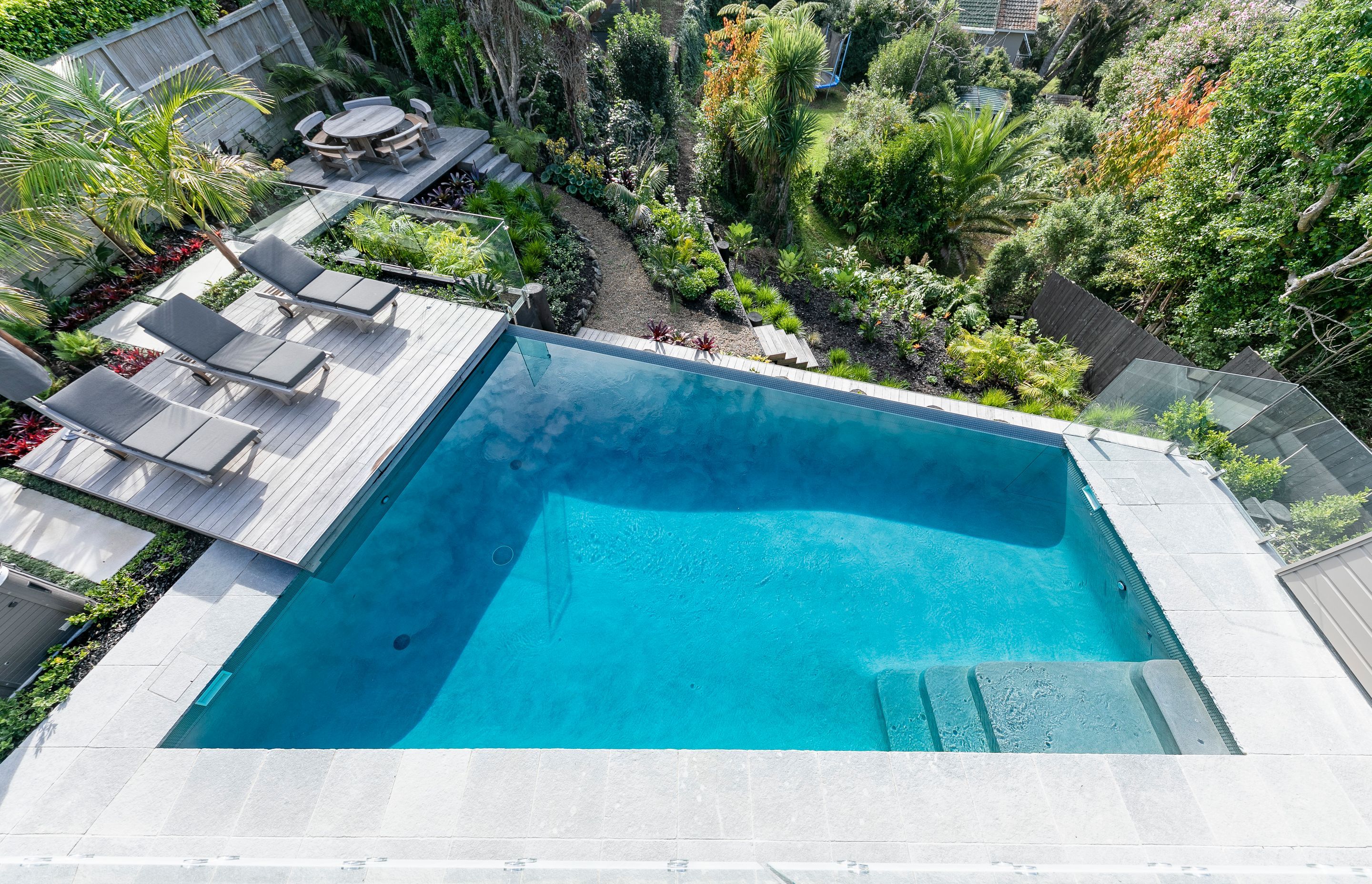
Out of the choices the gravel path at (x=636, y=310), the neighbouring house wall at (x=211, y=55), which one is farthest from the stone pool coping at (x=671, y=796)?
the neighbouring house wall at (x=211, y=55)

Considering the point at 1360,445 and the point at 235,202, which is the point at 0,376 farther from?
the point at 1360,445

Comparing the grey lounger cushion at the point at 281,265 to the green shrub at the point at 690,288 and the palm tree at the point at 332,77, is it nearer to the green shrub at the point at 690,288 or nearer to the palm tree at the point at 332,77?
the green shrub at the point at 690,288

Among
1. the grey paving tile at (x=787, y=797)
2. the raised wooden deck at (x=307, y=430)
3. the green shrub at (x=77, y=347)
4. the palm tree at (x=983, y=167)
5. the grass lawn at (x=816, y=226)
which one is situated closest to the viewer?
the grey paving tile at (x=787, y=797)

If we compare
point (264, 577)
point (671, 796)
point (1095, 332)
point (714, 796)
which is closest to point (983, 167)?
point (1095, 332)

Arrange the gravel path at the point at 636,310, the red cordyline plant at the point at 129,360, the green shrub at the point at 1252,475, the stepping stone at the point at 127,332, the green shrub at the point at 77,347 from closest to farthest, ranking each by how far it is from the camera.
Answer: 1. the green shrub at the point at 1252,475
2. the green shrub at the point at 77,347
3. the red cordyline plant at the point at 129,360
4. the stepping stone at the point at 127,332
5. the gravel path at the point at 636,310

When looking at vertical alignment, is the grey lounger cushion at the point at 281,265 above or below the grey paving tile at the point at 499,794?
above

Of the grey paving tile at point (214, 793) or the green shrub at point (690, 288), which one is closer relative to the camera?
the grey paving tile at point (214, 793)
